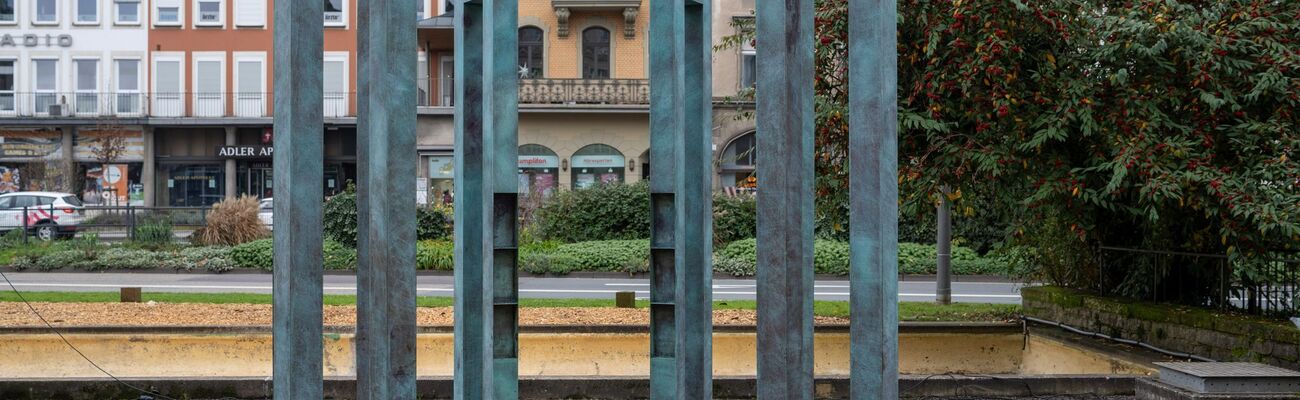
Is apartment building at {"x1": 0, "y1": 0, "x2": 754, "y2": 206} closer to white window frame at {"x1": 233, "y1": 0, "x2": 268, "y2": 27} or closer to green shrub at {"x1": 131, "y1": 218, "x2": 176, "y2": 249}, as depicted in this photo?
white window frame at {"x1": 233, "y1": 0, "x2": 268, "y2": 27}

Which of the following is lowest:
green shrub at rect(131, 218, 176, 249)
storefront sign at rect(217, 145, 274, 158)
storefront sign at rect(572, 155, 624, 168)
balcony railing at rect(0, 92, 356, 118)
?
green shrub at rect(131, 218, 176, 249)

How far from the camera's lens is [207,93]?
144 ft

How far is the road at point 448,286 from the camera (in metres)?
19.0

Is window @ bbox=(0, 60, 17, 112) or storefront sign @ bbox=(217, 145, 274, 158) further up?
window @ bbox=(0, 60, 17, 112)

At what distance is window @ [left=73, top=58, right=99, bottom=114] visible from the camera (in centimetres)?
4406

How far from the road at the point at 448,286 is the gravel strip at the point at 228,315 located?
4339 millimetres

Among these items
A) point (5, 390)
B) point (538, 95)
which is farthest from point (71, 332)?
point (538, 95)

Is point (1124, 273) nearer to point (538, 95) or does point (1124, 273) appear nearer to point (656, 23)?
point (656, 23)

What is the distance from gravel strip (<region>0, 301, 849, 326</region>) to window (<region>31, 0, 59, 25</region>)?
34.8 meters

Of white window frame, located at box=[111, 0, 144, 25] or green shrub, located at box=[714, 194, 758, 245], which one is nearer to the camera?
green shrub, located at box=[714, 194, 758, 245]

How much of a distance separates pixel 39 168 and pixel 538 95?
1965 centimetres

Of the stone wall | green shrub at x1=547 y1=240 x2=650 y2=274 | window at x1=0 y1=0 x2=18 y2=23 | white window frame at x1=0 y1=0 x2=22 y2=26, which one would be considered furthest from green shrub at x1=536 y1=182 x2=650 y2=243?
window at x1=0 y1=0 x2=18 y2=23

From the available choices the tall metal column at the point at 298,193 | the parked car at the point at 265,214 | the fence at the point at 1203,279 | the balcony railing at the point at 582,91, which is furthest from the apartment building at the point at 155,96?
the tall metal column at the point at 298,193

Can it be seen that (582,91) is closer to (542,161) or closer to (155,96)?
(542,161)
